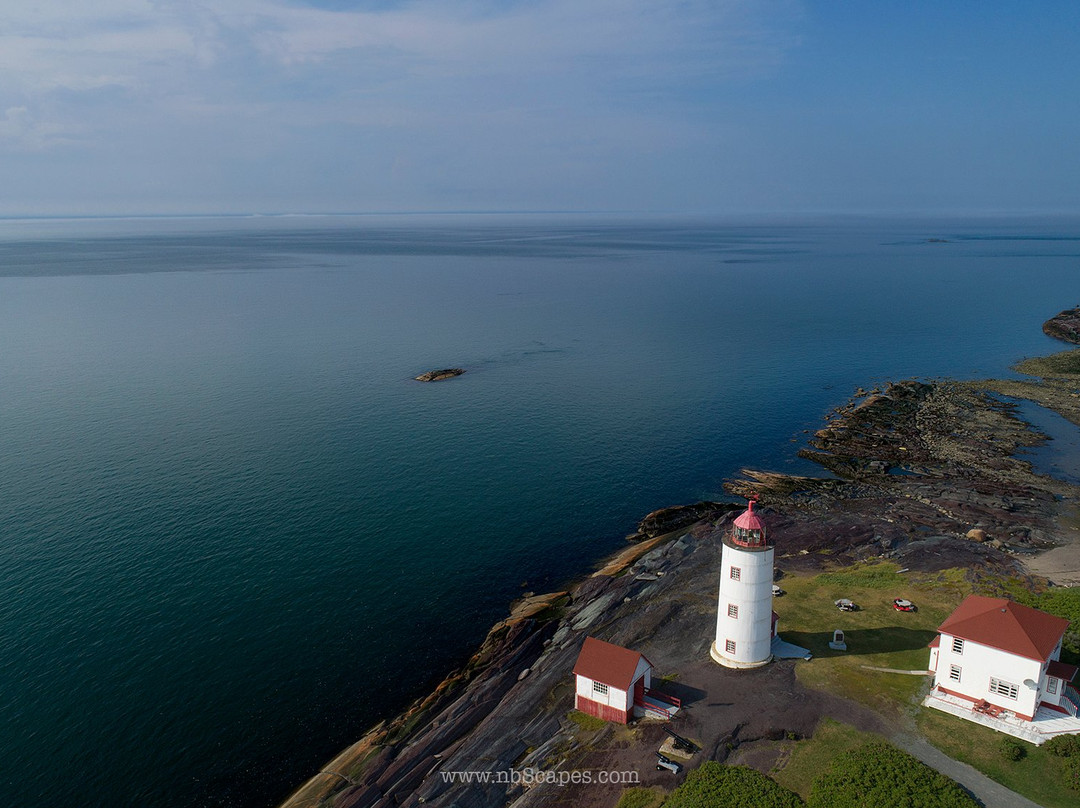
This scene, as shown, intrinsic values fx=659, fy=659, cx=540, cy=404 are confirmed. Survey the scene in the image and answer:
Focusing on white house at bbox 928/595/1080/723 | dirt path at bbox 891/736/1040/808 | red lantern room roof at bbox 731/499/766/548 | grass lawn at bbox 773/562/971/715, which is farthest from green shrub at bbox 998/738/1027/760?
red lantern room roof at bbox 731/499/766/548

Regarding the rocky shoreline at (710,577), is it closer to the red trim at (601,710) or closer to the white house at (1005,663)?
the red trim at (601,710)

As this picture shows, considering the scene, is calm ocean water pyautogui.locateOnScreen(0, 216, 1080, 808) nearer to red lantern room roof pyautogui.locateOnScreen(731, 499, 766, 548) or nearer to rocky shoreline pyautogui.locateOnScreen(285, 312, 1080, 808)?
rocky shoreline pyautogui.locateOnScreen(285, 312, 1080, 808)

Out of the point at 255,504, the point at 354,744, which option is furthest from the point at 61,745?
the point at 255,504

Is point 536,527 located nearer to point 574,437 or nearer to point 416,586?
point 416,586

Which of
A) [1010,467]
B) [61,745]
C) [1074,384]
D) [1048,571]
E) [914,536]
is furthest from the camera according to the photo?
[1074,384]

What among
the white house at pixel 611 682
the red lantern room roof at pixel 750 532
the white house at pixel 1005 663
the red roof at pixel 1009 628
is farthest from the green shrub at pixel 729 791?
the red roof at pixel 1009 628

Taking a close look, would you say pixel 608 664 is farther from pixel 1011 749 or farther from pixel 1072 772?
pixel 1072 772
